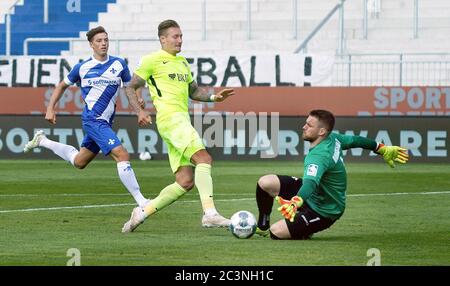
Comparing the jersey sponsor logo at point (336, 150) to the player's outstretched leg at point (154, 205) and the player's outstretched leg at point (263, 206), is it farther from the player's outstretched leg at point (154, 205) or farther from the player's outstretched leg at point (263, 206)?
the player's outstretched leg at point (154, 205)

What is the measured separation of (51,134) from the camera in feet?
88.1

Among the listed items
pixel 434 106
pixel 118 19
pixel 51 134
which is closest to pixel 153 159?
pixel 51 134

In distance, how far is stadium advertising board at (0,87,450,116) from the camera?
2588 cm

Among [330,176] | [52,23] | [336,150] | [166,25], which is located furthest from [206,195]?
[52,23]

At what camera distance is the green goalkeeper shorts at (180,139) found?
12883 mm

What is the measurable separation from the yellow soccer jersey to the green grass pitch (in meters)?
1.27

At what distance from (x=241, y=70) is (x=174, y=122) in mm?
14687

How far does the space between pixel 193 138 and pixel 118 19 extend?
21536 millimetres

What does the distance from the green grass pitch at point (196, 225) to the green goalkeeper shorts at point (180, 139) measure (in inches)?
27.6

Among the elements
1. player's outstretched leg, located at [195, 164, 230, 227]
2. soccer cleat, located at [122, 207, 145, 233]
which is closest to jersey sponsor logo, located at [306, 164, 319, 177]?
player's outstretched leg, located at [195, 164, 230, 227]

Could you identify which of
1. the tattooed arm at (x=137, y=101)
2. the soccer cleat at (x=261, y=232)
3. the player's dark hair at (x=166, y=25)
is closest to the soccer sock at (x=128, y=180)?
the tattooed arm at (x=137, y=101)

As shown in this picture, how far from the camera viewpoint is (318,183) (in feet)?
37.1

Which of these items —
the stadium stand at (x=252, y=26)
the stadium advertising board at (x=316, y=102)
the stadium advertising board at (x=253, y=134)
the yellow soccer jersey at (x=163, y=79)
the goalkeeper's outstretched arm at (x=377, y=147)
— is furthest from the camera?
the stadium stand at (x=252, y=26)

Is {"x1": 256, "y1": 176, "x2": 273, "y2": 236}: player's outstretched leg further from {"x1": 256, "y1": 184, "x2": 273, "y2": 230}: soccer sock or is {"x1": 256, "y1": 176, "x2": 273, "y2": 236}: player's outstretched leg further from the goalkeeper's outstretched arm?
the goalkeeper's outstretched arm
